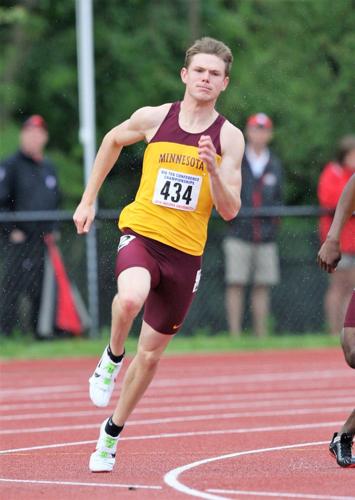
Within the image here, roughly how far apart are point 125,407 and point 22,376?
6516 millimetres

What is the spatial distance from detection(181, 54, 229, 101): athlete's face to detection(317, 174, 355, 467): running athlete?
3.09 ft

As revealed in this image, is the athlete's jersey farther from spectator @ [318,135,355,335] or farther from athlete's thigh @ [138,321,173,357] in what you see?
spectator @ [318,135,355,335]

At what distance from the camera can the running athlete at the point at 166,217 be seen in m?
7.92

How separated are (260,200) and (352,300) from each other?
9111 mm

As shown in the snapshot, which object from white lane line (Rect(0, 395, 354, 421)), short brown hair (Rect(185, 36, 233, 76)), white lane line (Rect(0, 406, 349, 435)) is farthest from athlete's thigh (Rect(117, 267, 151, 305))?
white lane line (Rect(0, 395, 354, 421))

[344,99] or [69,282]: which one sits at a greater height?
[344,99]

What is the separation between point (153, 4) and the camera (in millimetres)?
26594

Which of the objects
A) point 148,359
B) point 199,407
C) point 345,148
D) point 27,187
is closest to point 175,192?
point 148,359

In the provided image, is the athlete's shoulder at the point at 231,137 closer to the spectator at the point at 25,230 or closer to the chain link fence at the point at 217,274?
the spectator at the point at 25,230

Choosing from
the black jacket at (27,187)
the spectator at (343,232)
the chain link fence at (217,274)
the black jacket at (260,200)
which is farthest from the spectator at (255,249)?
the black jacket at (27,187)

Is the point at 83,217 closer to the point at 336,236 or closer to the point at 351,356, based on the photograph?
the point at 336,236

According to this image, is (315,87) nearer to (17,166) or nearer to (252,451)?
(17,166)

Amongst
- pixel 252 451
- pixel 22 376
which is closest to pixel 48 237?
pixel 22 376

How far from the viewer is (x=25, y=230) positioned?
1628 cm
